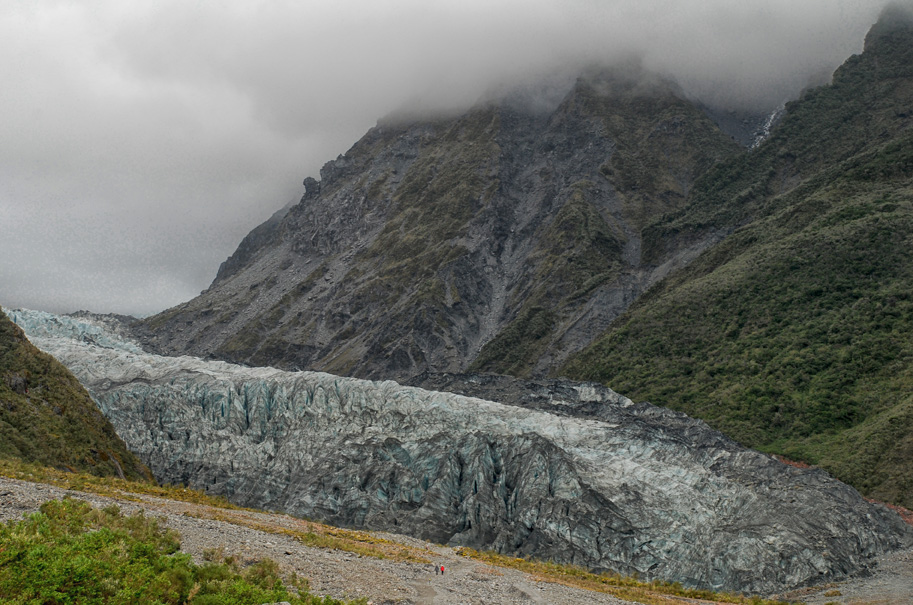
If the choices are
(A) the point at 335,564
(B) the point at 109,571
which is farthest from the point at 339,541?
(B) the point at 109,571

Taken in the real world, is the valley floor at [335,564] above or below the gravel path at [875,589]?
above

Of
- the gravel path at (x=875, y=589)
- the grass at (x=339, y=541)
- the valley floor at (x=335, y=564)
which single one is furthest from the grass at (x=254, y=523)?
the gravel path at (x=875, y=589)

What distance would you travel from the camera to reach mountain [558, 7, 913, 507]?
231 ft

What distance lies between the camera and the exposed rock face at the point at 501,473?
135 ft

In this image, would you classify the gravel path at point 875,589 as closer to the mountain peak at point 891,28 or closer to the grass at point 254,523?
the grass at point 254,523

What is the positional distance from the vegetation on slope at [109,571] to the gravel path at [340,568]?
1.79 m

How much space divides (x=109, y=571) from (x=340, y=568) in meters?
8.42

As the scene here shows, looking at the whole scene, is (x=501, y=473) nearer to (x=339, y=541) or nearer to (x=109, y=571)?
(x=339, y=541)

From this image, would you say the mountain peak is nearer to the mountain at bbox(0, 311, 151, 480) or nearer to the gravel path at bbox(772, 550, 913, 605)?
the gravel path at bbox(772, 550, 913, 605)

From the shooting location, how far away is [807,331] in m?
89.6

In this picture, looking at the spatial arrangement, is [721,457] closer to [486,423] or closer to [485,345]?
[486,423]

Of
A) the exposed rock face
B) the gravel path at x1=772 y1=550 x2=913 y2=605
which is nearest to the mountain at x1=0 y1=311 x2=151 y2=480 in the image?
the exposed rock face

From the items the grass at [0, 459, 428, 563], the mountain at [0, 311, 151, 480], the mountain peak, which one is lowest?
the grass at [0, 459, 428, 563]

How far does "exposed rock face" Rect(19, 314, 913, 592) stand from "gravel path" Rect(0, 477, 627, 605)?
743 inches
